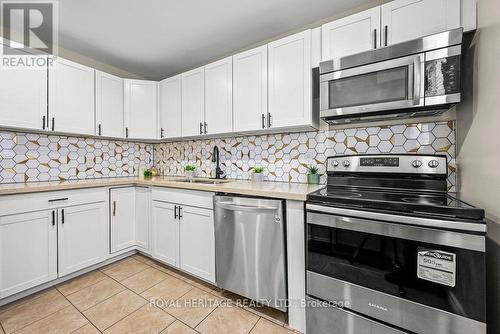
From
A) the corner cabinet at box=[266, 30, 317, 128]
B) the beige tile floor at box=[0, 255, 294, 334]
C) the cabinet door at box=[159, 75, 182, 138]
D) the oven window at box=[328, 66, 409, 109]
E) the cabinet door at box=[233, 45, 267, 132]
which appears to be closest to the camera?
the oven window at box=[328, 66, 409, 109]

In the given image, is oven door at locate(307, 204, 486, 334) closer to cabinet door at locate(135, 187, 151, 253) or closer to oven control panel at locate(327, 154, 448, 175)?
oven control panel at locate(327, 154, 448, 175)

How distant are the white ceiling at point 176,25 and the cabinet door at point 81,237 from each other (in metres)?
1.75

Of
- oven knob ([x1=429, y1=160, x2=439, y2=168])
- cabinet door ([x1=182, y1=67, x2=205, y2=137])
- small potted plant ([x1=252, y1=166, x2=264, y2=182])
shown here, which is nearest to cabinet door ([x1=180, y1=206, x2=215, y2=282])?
small potted plant ([x1=252, y1=166, x2=264, y2=182])

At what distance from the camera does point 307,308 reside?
1.34 metres

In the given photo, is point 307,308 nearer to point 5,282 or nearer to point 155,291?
point 155,291

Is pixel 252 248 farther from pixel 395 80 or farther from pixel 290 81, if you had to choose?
pixel 395 80

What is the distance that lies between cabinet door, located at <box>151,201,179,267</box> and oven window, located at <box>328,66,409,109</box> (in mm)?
1768

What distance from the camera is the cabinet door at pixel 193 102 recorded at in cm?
235

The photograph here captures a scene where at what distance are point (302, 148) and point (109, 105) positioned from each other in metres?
2.35

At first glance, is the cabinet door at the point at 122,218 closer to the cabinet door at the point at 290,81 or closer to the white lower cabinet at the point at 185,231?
the white lower cabinet at the point at 185,231

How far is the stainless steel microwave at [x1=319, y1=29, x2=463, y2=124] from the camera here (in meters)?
1.20
